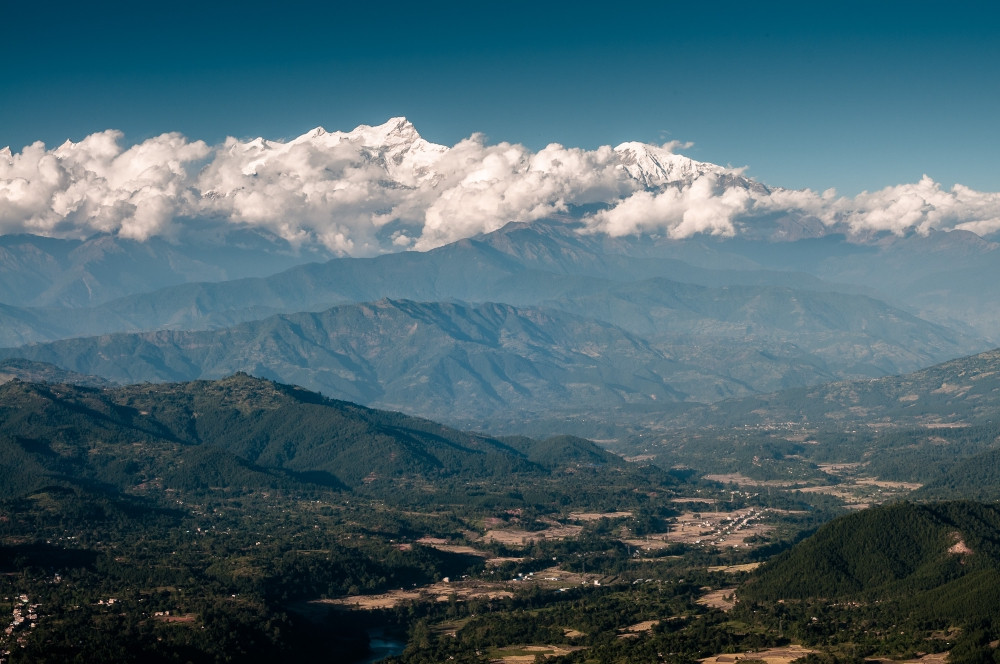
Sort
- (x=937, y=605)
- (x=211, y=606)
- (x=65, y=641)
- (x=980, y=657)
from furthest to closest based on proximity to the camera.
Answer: (x=211, y=606), (x=937, y=605), (x=65, y=641), (x=980, y=657)

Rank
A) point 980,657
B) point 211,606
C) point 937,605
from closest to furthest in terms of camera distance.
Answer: point 980,657
point 937,605
point 211,606

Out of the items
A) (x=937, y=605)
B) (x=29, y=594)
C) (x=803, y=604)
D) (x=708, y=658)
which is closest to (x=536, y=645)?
(x=708, y=658)

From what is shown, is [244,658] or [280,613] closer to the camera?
[244,658]

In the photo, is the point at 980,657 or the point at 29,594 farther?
the point at 29,594

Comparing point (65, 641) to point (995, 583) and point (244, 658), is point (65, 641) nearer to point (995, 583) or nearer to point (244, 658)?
point (244, 658)

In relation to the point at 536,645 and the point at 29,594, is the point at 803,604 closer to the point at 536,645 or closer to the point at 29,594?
the point at 536,645

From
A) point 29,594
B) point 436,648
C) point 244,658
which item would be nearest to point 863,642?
point 436,648

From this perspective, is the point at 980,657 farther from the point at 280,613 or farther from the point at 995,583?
the point at 280,613

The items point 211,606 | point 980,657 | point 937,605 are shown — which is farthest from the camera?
point 211,606

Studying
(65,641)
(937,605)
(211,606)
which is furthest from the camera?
(211,606)
